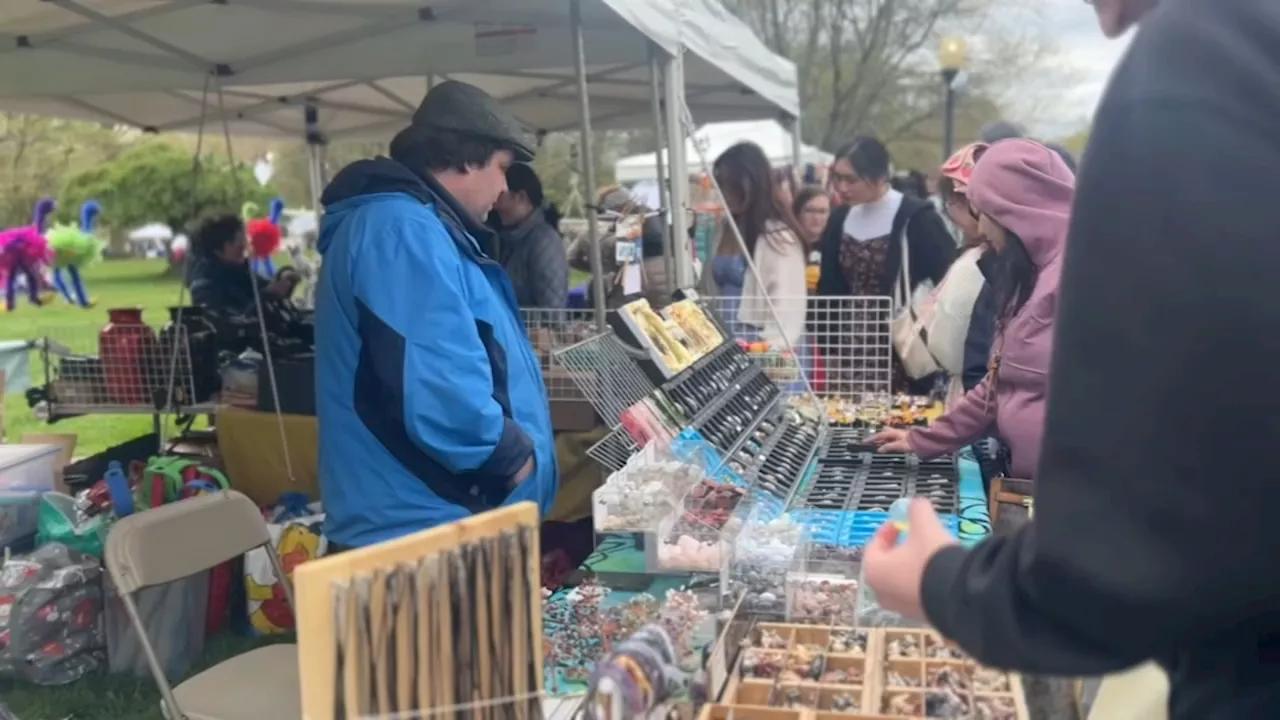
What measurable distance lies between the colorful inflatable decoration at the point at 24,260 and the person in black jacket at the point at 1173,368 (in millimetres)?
6521

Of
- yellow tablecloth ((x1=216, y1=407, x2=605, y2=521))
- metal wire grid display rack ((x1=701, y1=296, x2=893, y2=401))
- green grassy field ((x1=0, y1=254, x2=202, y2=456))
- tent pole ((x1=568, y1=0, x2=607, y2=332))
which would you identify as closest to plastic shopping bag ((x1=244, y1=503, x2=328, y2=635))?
yellow tablecloth ((x1=216, y1=407, x2=605, y2=521))

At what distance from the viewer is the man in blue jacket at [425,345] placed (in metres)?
2.12

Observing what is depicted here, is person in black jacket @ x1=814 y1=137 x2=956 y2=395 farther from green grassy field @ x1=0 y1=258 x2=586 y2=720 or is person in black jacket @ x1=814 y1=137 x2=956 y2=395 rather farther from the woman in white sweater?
green grassy field @ x1=0 y1=258 x2=586 y2=720

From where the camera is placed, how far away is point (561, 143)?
2072 cm

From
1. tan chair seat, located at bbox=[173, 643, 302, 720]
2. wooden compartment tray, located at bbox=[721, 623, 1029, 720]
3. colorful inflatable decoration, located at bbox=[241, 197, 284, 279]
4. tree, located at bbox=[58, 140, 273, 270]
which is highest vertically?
tree, located at bbox=[58, 140, 273, 270]

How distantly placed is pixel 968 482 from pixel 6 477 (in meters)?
3.59

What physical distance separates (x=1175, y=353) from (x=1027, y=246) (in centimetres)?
183

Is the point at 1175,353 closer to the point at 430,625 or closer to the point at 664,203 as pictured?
the point at 430,625

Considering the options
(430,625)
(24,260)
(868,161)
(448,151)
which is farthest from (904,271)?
(24,260)

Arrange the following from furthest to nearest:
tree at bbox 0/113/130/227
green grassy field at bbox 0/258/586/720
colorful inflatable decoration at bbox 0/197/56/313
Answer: tree at bbox 0/113/130/227 → colorful inflatable decoration at bbox 0/197/56/313 → green grassy field at bbox 0/258/586/720

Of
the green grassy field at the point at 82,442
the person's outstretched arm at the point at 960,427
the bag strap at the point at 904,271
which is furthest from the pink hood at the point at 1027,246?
the green grassy field at the point at 82,442

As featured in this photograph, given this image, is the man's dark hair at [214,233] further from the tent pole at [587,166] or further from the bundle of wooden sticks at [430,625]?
the bundle of wooden sticks at [430,625]

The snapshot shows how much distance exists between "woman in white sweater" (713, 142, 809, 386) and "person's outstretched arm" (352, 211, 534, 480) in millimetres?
2566

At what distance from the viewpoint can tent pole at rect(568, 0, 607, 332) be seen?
350 cm
